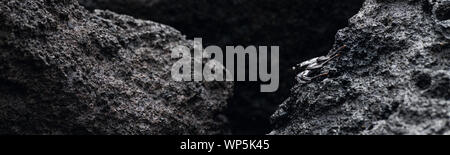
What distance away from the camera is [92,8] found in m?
2.36

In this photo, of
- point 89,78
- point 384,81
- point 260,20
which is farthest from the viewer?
point 260,20

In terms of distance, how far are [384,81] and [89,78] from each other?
1.04 metres

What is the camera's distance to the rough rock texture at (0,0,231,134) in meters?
1.55

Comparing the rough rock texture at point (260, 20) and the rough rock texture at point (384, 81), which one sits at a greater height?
the rough rock texture at point (260, 20)

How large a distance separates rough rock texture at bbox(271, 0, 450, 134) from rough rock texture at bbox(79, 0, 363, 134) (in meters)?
0.57

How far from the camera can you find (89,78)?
1.70m

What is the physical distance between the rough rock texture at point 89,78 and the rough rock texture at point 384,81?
453mm

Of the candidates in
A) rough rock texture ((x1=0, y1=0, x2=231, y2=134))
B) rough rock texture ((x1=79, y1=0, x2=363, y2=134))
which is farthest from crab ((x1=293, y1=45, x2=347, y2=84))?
rough rock texture ((x1=79, y1=0, x2=363, y2=134))

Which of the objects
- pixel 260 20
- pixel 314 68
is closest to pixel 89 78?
pixel 314 68

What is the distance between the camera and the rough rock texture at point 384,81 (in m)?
1.37

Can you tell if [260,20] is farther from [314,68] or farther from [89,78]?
[89,78]

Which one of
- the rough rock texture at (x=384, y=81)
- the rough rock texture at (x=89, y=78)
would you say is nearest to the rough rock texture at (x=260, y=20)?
the rough rock texture at (x=89, y=78)

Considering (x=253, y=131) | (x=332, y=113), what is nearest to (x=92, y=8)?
(x=253, y=131)

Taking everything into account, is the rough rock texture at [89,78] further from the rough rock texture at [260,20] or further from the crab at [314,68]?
the crab at [314,68]
